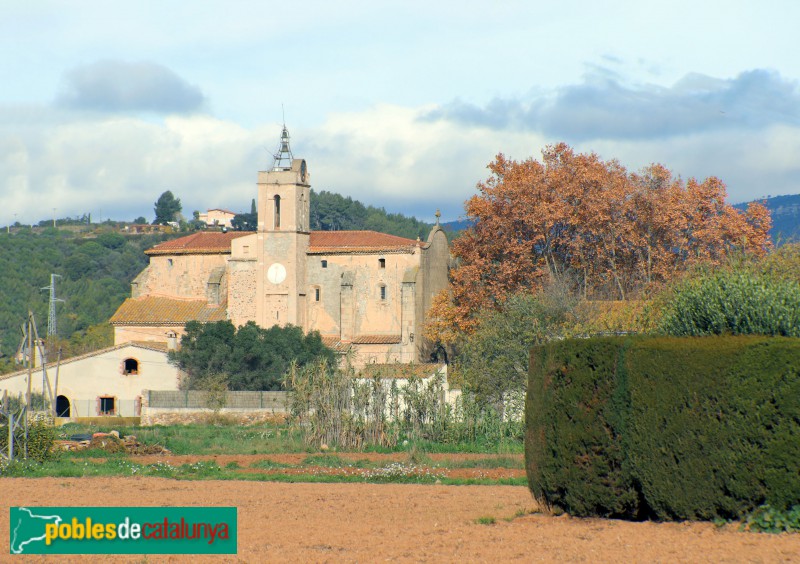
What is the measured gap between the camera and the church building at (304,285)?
6053 centimetres

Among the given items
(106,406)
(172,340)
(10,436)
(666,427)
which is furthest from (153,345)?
(666,427)

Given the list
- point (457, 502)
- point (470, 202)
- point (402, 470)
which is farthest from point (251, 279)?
point (457, 502)

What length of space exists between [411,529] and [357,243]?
47.3 metres

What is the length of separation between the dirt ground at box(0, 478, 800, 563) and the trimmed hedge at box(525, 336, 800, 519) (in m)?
0.41

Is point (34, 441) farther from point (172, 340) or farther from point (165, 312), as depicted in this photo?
point (165, 312)

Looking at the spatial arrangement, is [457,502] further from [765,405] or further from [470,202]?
[470,202]

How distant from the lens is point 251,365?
54688 millimetres

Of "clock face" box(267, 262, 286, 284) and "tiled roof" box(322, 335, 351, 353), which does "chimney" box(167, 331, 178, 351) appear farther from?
"tiled roof" box(322, 335, 351, 353)

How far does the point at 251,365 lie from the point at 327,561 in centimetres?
4196

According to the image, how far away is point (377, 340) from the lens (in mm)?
59656

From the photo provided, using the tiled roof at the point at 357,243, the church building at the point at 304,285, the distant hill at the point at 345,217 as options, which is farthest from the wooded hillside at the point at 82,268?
the tiled roof at the point at 357,243

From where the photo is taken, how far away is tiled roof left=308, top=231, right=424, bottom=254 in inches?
2422

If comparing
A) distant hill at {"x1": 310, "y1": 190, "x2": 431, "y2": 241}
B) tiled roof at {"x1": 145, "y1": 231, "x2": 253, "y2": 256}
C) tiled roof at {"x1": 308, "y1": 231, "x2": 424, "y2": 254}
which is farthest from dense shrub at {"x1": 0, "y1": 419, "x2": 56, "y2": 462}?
distant hill at {"x1": 310, "y1": 190, "x2": 431, "y2": 241}

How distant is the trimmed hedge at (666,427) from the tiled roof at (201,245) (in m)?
49.7
